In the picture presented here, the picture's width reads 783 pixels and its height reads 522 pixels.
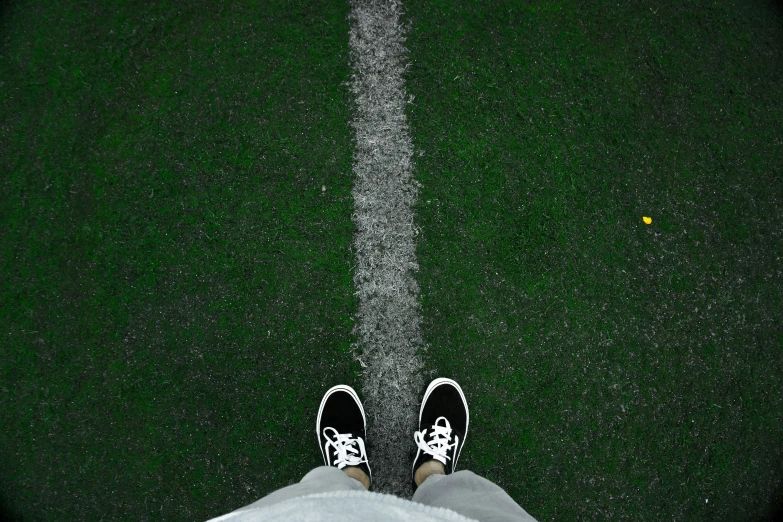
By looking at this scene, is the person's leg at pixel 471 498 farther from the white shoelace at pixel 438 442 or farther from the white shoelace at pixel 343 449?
the white shoelace at pixel 343 449

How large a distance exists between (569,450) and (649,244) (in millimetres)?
1117

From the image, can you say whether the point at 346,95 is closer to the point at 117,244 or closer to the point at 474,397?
the point at 117,244

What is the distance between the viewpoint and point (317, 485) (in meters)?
1.56

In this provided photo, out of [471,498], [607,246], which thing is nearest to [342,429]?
[471,498]

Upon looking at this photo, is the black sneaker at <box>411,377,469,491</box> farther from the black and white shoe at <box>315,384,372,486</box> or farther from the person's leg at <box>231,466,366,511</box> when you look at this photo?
the person's leg at <box>231,466,366,511</box>

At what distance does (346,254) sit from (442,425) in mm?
934

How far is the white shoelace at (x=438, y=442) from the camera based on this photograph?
75.6 inches

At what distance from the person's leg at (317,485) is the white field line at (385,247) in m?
0.35

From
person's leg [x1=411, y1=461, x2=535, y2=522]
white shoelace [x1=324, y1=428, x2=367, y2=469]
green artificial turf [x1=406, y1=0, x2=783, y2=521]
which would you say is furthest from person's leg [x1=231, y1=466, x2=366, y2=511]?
green artificial turf [x1=406, y1=0, x2=783, y2=521]

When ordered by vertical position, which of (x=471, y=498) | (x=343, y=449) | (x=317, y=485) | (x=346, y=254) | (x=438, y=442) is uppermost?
(x=346, y=254)

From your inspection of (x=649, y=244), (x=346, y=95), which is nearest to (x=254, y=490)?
(x=346, y=95)

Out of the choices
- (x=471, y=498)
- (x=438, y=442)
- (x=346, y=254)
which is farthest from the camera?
(x=346, y=254)

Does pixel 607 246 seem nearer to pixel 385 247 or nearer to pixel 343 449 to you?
pixel 385 247

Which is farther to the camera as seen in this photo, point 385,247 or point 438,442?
point 385,247
